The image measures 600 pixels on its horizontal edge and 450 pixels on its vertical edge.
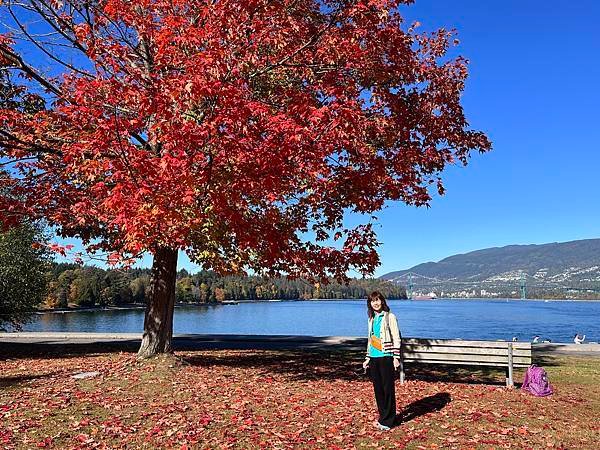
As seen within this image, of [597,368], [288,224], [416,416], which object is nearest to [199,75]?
[288,224]

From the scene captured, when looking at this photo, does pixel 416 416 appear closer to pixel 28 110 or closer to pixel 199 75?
pixel 199 75

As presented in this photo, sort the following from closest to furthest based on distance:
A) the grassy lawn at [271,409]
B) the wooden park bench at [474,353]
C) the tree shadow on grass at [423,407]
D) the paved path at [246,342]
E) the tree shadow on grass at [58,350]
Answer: the grassy lawn at [271,409] < the tree shadow on grass at [423,407] < the wooden park bench at [474,353] < the tree shadow on grass at [58,350] < the paved path at [246,342]

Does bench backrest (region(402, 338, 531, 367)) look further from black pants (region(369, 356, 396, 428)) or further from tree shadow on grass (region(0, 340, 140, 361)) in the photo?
tree shadow on grass (region(0, 340, 140, 361))

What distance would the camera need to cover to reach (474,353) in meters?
11.5

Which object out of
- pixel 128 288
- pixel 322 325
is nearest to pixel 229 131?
pixel 322 325

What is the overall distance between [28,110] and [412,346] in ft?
40.7

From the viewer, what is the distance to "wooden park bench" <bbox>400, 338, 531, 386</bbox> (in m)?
11.3

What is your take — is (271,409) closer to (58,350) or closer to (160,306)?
(160,306)

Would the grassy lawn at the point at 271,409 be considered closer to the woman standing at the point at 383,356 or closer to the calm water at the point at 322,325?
the woman standing at the point at 383,356

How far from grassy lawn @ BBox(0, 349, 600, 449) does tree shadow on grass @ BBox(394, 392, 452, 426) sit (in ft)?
0.06

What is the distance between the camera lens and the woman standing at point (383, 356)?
788 centimetres

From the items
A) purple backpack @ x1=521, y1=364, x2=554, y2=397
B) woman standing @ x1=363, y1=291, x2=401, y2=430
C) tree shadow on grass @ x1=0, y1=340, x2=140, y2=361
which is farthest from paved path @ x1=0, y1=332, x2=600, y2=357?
woman standing @ x1=363, y1=291, x2=401, y2=430

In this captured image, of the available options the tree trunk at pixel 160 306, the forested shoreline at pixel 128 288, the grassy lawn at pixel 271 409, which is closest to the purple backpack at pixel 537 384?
the grassy lawn at pixel 271 409

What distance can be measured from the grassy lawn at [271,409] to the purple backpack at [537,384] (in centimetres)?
27
